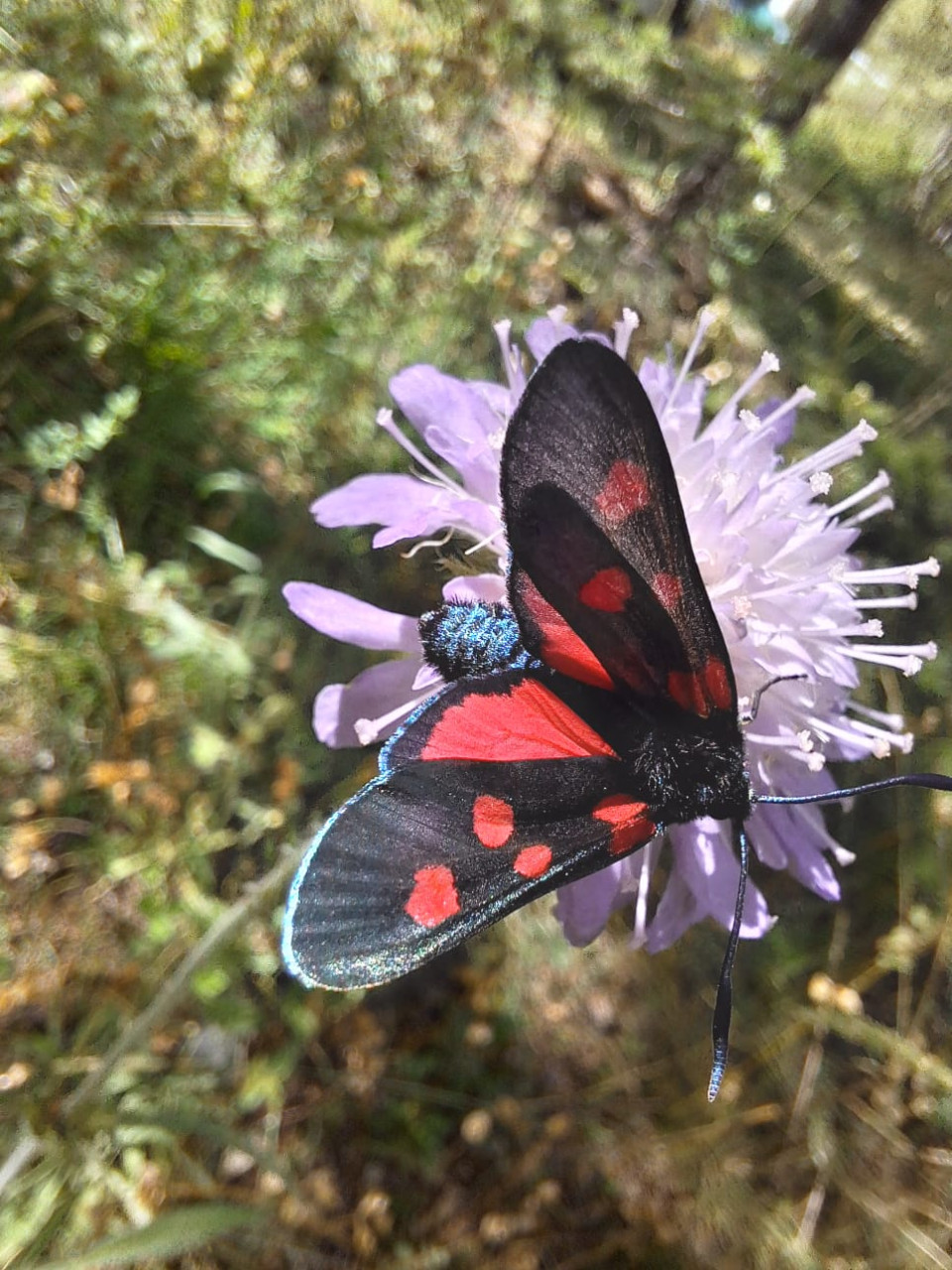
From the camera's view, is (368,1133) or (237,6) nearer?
(368,1133)

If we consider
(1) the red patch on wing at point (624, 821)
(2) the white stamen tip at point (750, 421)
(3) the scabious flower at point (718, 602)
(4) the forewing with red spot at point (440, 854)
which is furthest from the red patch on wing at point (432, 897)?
(2) the white stamen tip at point (750, 421)

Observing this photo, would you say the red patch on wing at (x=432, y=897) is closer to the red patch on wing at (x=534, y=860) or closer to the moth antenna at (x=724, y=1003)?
the red patch on wing at (x=534, y=860)

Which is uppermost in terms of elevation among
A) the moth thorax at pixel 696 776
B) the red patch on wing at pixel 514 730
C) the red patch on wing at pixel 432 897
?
the red patch on wing at pixel 514 730

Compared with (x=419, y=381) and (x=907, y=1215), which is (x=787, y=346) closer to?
(x=419, y=381)

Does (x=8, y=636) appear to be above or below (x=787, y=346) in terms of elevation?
below

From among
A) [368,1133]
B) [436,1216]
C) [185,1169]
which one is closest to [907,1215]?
[436,1216]

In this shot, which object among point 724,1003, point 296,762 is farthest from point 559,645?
point 296,762
